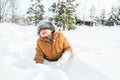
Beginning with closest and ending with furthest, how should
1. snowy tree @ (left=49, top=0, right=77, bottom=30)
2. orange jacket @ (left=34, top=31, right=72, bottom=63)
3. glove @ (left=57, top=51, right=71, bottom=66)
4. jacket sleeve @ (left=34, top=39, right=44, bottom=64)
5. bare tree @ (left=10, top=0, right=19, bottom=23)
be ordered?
glove @ (left=57, top=51, right=71, bottom=66) → jacket sleeve @ (left=34, top=39, right=44, bottom=64) → orange jacket @ (left=34, top=31, right=72, bottom=63) → snowy tree @ (left=49, top=0, right=77, bottom=30) → bare tree @ (left=10, top=0, right=19, bottom=23)

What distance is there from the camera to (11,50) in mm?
4004

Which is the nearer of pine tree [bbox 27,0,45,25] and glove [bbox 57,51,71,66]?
glove [bbox 57,51,71,66]

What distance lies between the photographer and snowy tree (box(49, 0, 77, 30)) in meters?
24.9

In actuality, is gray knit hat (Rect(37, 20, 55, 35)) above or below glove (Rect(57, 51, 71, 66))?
above

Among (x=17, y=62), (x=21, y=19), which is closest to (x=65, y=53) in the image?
(x=17, y=62)

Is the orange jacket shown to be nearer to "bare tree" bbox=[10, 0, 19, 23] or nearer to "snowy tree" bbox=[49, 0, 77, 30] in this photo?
"snowy tree" bbox=[49, 0, 77, 30]

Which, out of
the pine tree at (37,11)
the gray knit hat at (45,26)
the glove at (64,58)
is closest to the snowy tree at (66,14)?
the pine tree at (37,11)

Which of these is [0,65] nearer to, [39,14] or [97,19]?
[39,14]

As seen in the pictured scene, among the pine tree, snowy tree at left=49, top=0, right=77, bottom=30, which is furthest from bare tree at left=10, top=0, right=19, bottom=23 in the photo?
snowy tree at left=49, top=0, right=77, bottom=30

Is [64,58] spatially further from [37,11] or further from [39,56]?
[37,11]

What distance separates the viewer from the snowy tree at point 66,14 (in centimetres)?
2492

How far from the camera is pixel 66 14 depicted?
2520 centimetres

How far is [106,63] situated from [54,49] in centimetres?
94

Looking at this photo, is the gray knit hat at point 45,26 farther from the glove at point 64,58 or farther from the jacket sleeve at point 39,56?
the glove at point 64,58
